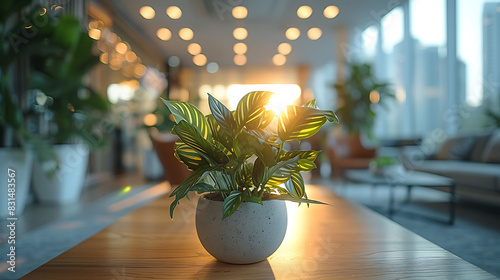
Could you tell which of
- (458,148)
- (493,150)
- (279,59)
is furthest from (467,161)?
(279,59)

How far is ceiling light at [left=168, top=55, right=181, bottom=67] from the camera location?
9648mm

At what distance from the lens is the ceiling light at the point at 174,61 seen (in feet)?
31.7

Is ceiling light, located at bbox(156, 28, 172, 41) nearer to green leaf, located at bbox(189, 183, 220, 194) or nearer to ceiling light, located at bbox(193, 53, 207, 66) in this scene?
ceiling light, located at bbox(193, 53, 207, 66)

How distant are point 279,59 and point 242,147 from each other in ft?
31.8

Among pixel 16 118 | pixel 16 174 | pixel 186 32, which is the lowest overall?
pixel 16 174

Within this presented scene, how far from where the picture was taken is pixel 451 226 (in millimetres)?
2877

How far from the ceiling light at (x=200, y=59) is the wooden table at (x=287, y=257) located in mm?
8737

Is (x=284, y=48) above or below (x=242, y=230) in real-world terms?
above

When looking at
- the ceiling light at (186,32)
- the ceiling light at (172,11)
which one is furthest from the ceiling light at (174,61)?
the ceiling light at (172,11)

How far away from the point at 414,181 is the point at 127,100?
229 inches

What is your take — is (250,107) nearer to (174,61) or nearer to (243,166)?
(243,166)

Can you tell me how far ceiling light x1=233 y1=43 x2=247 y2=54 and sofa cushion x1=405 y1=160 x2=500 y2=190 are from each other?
5379 mm

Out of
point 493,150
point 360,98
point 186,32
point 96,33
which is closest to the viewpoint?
point 493,150

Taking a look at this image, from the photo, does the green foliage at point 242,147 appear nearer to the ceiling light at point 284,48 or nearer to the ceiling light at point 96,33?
the ceiling light at point 96,33
